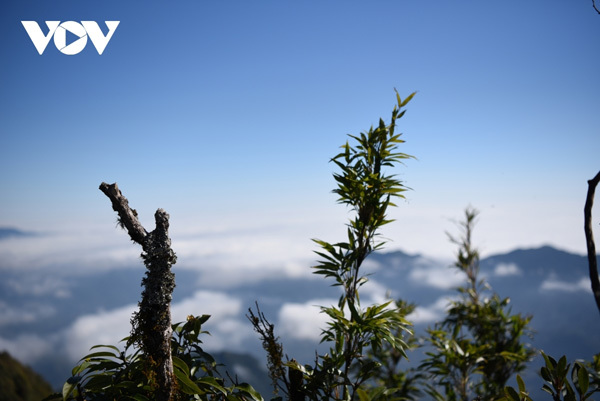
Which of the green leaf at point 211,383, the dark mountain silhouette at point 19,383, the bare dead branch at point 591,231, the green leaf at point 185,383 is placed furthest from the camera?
the dark mountain silhouette at point 19,383

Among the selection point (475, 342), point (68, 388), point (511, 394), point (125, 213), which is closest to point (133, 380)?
point (68, 388)

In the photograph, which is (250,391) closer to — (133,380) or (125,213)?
(133,380)

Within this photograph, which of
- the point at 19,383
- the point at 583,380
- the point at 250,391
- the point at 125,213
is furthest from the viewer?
the point at 19,383

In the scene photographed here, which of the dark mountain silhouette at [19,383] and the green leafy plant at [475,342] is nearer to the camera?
the green leafy plant at [475,342]

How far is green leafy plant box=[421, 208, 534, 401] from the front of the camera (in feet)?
12.7

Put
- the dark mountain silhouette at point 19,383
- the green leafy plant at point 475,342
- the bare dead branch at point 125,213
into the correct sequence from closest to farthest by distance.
Answer: the bare dead branch at point 125,213
the green leafy plant at point 475,342
the dark mountain silhouette at point 19,383

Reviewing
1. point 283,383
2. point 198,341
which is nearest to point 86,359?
point 198,341

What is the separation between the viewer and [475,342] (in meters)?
4.67

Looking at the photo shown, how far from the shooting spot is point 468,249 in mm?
4840

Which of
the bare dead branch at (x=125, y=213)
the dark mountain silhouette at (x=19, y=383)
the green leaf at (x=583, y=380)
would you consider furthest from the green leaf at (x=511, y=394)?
the dark mountain silhouette at (x=19, y=383)

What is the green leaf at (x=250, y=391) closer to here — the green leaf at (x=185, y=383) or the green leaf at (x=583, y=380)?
the green leaf at (x=185, y=383)

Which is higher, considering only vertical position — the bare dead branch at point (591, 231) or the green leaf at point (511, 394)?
the bare dead branch at point (591, 231)

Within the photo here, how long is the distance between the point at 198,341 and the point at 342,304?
78cm

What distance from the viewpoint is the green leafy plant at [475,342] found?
12.7 feet
